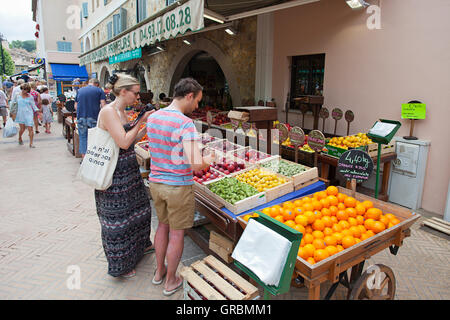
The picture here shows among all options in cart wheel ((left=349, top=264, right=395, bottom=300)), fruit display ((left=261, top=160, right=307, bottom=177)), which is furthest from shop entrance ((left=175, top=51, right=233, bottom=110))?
cart wheel ((left=349, top=264, right=395, bottom=300))

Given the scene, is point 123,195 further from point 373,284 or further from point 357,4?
point 357,4

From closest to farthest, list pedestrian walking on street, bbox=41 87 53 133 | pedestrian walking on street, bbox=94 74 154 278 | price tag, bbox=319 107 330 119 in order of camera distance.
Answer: pedestrian walking on street, bbox=94 74 154 278 → price tag, bbox=319 107 330 119 → pedestrian walking on street, bbox=41 87 53 133

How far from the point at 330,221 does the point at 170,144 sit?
1470 millimetres

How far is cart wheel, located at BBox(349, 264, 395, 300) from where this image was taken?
2.17 meters

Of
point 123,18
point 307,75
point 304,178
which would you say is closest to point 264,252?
point 304,178

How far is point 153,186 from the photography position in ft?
8.54

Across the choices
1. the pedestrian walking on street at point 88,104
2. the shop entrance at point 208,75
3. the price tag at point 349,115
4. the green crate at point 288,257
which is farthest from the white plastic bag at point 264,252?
the shop entrance at point 208,75

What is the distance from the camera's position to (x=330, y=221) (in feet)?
8.35

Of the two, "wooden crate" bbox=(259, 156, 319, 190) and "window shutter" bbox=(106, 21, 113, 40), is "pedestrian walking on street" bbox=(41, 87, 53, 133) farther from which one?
"wooden crate" bbox=(259, 156, 319, 190)

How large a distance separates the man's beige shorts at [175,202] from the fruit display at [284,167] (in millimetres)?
1402

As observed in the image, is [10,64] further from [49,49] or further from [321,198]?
[321,198]

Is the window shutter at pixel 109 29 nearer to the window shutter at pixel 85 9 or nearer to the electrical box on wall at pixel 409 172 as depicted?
the window shutter at pixel 85 9

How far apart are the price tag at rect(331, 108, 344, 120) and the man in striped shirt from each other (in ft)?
12.2

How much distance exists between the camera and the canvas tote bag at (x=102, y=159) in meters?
2.70
